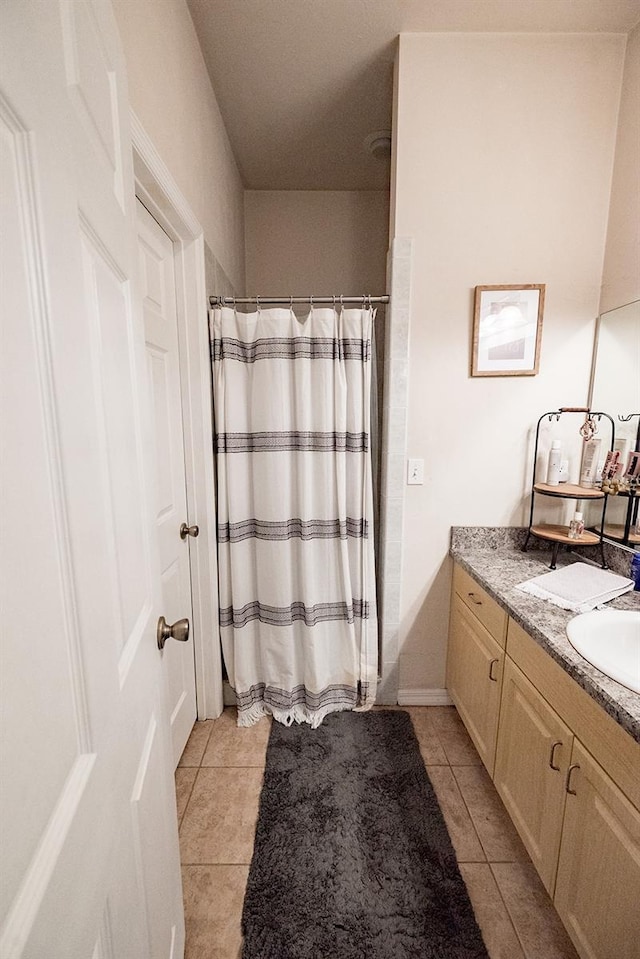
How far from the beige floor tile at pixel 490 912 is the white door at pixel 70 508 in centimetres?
92

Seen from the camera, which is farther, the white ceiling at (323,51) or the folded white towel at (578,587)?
the white ceiling at (323,51)

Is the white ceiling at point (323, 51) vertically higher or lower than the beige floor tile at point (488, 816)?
higher

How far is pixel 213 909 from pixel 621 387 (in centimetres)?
223

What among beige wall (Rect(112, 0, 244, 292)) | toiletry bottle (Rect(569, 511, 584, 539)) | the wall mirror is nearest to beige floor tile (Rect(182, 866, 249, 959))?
toiletry bottle (Rect(569, 511, 584, 539))

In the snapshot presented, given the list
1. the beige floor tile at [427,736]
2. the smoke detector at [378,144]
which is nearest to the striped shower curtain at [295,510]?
the beige floor tile at [427,736]

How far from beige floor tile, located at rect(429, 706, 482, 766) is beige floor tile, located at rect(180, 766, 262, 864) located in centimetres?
79

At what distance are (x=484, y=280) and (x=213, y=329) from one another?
1156mm

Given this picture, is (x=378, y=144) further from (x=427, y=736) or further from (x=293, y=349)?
(x=427, y=736)

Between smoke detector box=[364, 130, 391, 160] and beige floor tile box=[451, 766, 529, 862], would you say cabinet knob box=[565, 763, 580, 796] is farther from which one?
smoke detector box=[364, 130, 391, 160]

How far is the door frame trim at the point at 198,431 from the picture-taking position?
5.00 ft

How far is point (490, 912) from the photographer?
1.14 meters

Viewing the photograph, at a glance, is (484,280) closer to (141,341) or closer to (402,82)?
(402,82)

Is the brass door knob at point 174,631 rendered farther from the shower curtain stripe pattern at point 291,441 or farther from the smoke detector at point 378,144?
the smoke detector at point 378,144

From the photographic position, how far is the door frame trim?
1.53 metres
